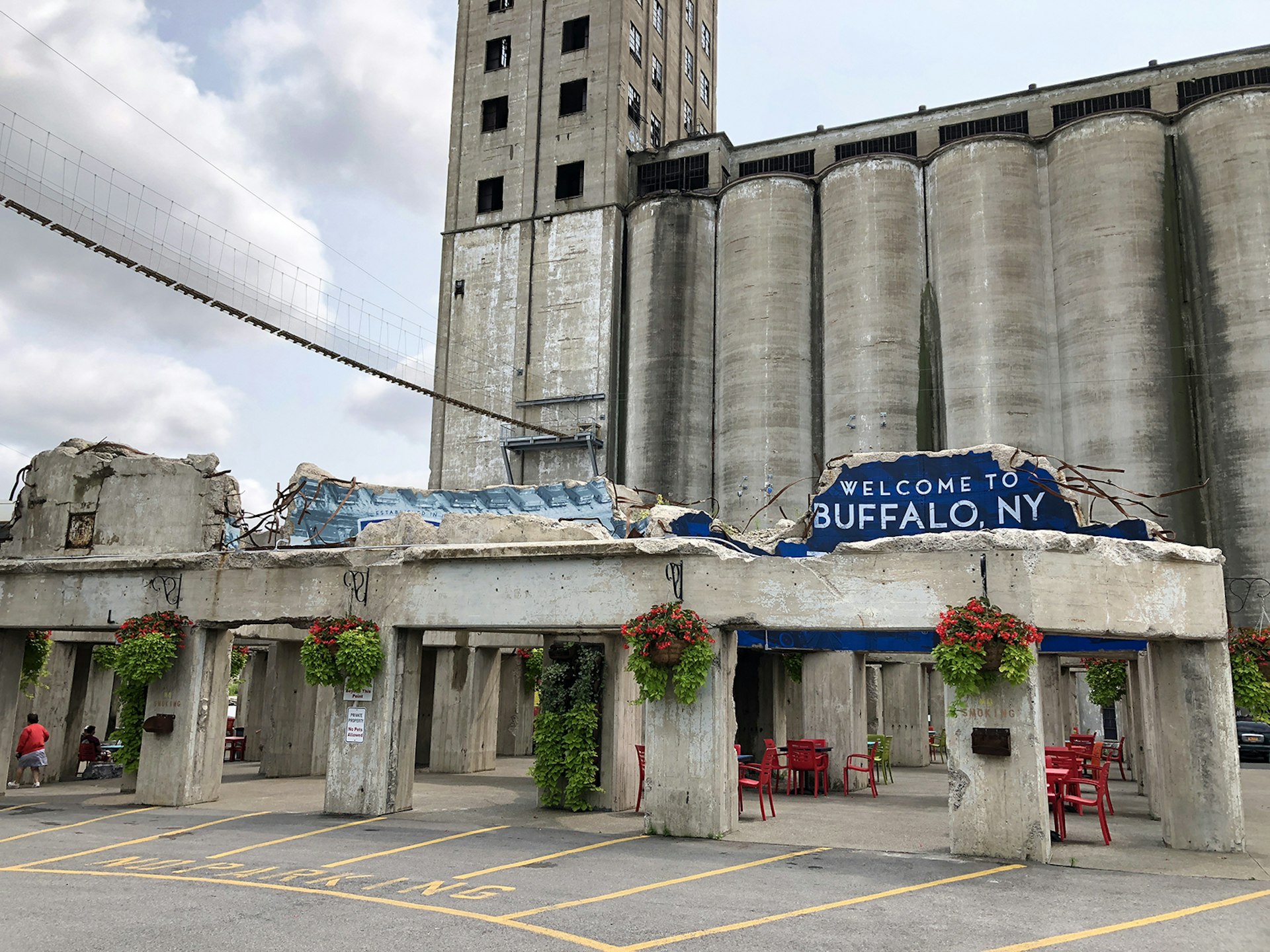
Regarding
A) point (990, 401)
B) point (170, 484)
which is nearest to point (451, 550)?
point (170, 484)

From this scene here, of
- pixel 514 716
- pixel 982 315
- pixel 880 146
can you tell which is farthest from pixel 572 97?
pixel 514 716

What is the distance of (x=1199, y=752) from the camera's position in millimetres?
14266

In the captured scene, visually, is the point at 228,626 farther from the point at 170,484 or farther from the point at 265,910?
the point at 265,910

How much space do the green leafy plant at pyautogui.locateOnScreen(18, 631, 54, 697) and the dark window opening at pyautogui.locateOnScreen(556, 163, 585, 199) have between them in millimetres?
35156

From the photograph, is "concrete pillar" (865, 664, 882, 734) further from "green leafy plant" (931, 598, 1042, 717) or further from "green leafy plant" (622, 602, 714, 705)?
"green leafy plant" (931, 598, 1042, 717)

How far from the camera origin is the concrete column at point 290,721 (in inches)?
985

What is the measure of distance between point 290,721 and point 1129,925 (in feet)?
69.5

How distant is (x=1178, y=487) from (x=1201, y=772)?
23.9 meters

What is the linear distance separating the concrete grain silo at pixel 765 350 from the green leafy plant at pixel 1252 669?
2566 centimetres

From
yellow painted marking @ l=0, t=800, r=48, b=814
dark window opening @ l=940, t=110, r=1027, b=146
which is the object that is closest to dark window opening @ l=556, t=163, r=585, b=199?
dark window opening @ l=940, t=110, r=1027, b=146

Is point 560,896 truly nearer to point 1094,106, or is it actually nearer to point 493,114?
point 1094,106

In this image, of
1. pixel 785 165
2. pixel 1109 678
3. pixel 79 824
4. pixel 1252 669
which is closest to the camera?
pixel 1252 669

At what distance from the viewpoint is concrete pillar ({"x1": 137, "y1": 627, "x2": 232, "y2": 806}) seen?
1808 cm

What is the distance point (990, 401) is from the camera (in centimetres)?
3784
